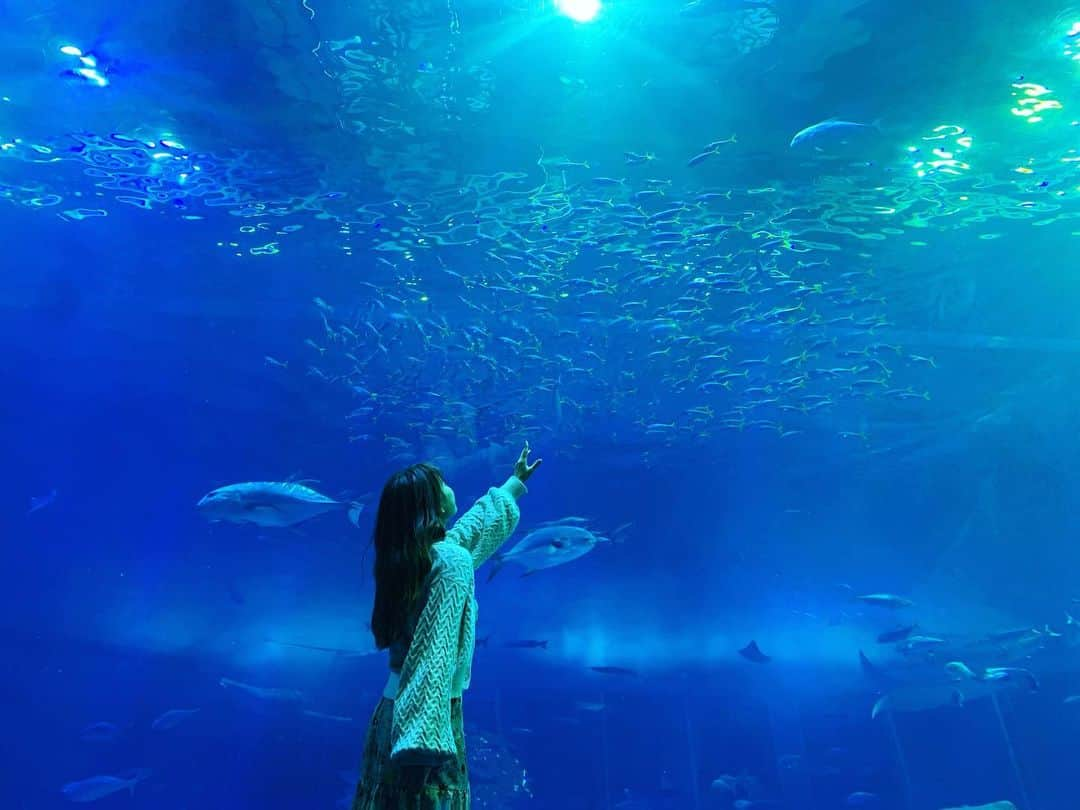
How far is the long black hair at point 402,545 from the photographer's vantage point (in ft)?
7.38

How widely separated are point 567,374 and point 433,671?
43.6 feet

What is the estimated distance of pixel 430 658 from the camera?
6.51 feet

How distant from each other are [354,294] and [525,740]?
16428 mm

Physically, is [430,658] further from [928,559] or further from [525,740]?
[928,559]

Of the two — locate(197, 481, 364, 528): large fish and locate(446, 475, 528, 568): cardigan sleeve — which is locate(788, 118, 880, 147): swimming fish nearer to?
locate(446, 475, 528, 568): cardigan sleeve

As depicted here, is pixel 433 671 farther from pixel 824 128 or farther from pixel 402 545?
pixel 824 128

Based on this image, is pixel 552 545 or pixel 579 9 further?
pixel 552 545

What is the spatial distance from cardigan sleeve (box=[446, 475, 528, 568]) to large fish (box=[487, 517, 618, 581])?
24.0 feet

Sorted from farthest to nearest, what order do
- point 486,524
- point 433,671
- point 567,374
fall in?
point 567,374 → point 486,524 → point 433,671

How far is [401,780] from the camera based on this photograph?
2.02 metres

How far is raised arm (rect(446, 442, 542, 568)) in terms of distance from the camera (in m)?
2.67

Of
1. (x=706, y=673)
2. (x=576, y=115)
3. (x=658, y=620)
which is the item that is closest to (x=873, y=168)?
(x=576, y=115)

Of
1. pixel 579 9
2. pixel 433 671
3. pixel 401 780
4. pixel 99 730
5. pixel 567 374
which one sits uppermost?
pixel 567 374

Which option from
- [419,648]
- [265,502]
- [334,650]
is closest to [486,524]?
[419,648]
